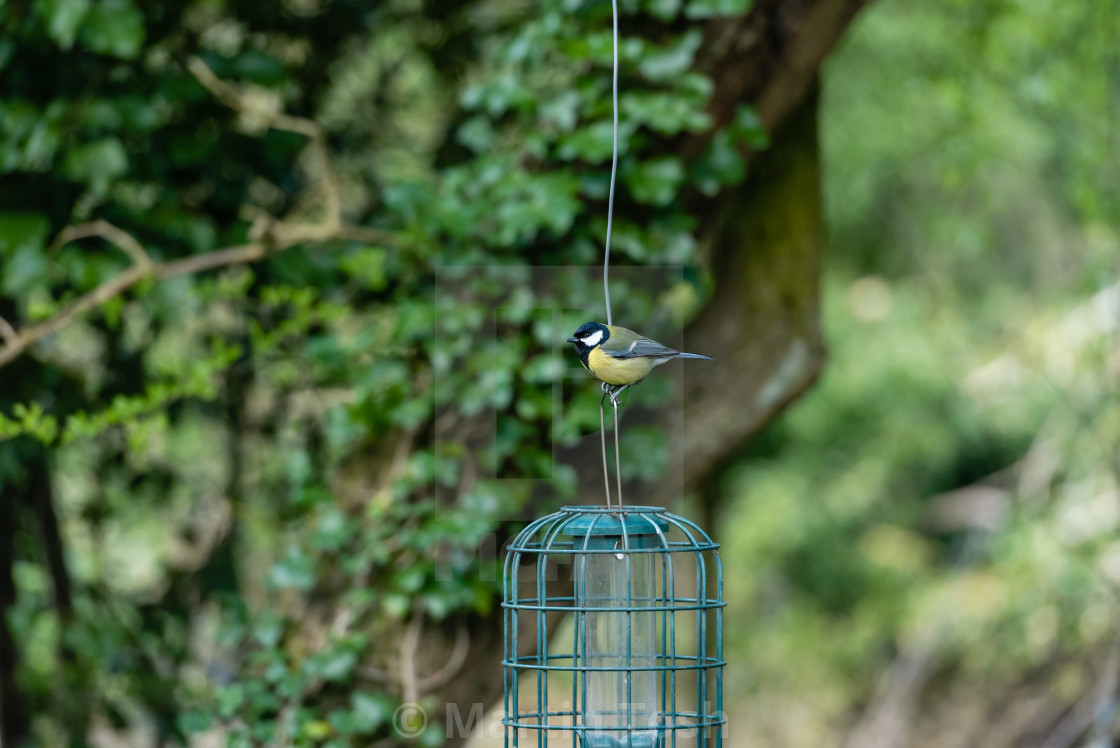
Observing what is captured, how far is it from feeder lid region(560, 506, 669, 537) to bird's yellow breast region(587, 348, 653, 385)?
0.20 m

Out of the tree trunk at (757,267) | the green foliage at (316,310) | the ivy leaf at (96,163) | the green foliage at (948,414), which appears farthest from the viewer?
the green foliage at (948,414)

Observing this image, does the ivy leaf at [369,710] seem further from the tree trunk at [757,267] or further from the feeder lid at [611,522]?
the feeder lid at [611,522]

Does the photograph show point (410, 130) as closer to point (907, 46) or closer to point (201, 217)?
point (201, 217)

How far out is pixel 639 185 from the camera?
2.59 meters

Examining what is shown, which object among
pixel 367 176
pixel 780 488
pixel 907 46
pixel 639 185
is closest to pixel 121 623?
pixel 367 176

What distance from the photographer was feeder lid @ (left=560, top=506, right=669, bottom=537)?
1718mm

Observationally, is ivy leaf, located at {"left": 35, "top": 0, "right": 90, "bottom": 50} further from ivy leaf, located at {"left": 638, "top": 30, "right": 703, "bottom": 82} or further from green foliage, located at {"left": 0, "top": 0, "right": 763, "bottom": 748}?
ivy leaf, located at {"left": 638, "top": 30, "right": 703, "bottom": 82}

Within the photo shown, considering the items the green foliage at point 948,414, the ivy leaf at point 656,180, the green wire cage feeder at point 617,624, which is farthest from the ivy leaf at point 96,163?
the green foliage at point 948,414

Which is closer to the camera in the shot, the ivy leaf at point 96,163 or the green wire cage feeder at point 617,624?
the green wire cage feeder at point 617,624

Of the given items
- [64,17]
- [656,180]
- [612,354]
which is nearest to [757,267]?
[656,180]

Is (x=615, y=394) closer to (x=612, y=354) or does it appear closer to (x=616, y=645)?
(x=612, y=354)

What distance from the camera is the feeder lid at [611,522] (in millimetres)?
1718

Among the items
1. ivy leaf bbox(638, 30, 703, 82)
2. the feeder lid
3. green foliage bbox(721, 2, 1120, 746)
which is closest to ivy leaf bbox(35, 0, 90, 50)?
ivy leaf bbox(638, 30, 703, 82)

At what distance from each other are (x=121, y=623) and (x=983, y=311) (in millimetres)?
5672
